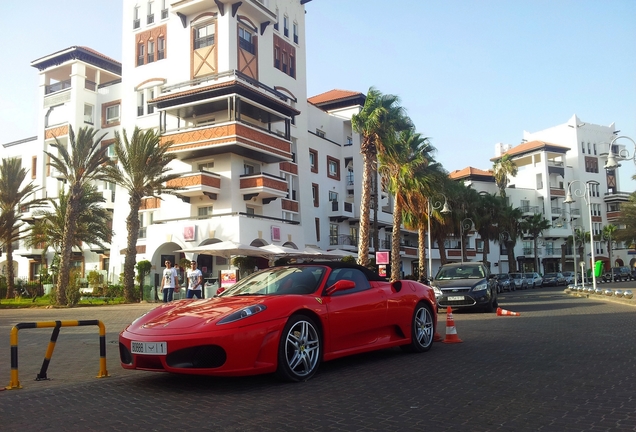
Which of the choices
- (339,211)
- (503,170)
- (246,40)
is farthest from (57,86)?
(503,170)

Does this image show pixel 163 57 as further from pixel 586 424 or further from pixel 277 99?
pixel 586 424

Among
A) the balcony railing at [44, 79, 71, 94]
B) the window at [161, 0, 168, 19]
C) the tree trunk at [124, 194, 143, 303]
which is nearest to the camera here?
the tree trunk at [124, 194, 143, 303]

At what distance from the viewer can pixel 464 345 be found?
31.9 ft

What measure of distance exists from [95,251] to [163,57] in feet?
52.7

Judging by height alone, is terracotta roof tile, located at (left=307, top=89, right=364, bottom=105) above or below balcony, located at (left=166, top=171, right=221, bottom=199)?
above

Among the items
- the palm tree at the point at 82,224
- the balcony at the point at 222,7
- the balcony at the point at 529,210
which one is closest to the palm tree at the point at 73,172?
the palm tree at the point at 82,224

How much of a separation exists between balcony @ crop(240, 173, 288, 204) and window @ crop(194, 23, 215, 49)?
10.1 metres

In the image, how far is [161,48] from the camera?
43469mm

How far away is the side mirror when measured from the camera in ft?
23.6

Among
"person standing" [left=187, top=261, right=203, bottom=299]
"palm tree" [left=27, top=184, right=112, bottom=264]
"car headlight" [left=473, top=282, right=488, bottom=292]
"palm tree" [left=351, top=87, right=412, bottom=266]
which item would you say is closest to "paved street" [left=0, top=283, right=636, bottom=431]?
"car headlight" [left=473, top=282, right=488, bottom=292]

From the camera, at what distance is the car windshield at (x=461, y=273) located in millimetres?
19406

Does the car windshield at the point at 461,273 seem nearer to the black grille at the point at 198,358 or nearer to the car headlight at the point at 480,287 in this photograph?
the car headlight at the point at 480,287

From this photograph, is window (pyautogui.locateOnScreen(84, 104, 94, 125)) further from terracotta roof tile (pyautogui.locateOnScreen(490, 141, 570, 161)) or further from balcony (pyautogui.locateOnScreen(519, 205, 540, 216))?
balcony (pyautogui.locateOnScreen(519, 205, 540, 216))

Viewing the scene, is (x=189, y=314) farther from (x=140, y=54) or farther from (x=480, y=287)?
(x=140, y=54)
